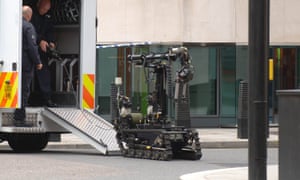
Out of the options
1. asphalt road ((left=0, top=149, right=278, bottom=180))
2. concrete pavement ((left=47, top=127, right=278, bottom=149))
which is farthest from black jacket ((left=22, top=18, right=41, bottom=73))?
concrete pavement ((left=47, top=127, right=278, bottom=149))

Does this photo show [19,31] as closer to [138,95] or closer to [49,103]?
[49,103]

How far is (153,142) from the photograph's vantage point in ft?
45.9

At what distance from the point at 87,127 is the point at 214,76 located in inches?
535

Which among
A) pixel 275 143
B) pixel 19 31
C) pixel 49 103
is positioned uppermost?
pixel 19 31

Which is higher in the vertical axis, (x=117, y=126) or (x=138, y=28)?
(x=138, y=28)

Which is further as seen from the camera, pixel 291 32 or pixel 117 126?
pixel 291 32

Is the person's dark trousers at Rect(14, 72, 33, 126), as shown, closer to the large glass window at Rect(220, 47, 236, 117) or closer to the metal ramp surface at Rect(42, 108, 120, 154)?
the metal ramp surface at Rect(42, 108, 120, 154)

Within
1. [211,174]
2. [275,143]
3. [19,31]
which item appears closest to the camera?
[211,174]

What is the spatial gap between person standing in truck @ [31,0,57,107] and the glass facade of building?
1128cm

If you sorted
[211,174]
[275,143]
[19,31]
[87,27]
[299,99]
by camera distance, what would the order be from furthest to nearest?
[275,143]
[87,27]
[19,31]
[211,174]
[299,99]

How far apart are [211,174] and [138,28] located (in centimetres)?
1541

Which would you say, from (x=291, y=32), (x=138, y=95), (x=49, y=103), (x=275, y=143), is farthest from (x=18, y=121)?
(x=291, y=32)

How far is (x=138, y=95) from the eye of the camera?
26.6 metres

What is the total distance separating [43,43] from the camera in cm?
1518
